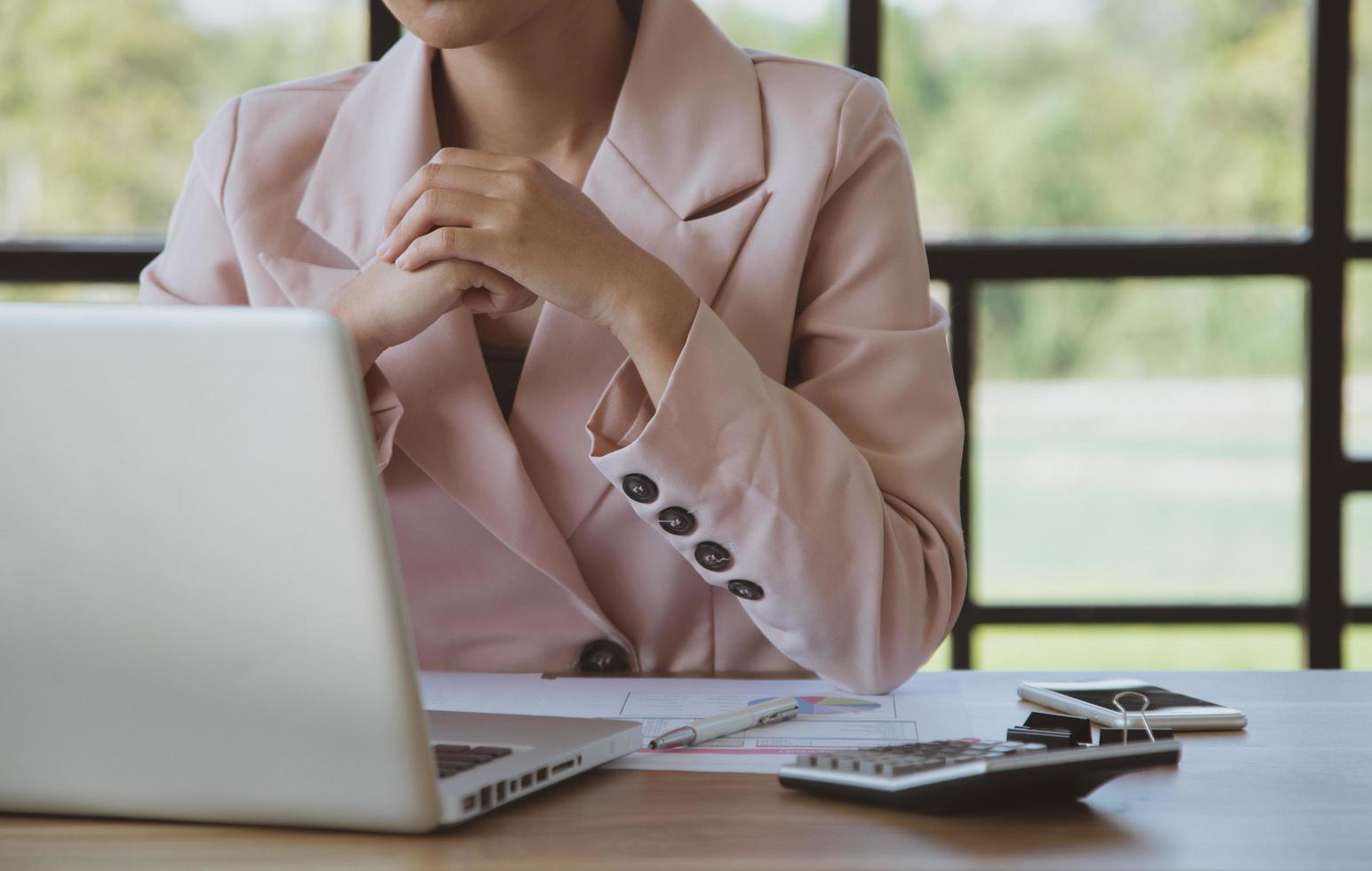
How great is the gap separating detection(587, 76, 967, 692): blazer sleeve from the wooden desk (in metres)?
0.27

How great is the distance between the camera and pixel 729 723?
96 centimetres

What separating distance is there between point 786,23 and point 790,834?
76.1 inches

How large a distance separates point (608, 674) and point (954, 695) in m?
0.28

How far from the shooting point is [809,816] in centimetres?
77

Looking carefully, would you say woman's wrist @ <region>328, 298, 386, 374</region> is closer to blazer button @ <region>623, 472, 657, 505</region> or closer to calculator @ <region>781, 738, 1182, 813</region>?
blazer button @ <region>623, 472, 657, 505</region>

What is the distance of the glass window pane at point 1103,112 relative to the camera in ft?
8.20

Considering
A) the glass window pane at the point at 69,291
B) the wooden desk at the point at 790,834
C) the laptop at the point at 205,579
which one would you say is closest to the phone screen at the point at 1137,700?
the wooden desk at the point at 790,834

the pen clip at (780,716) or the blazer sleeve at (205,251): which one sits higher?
the blazer sleeve at (205,251)

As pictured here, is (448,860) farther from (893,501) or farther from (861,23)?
(861,23)

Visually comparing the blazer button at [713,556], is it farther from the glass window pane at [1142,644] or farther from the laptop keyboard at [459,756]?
the glass window pane at [1142,644]

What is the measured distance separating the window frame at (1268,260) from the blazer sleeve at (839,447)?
121cm

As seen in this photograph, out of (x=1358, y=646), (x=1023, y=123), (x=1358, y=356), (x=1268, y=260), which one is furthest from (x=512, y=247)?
(x=1358, y=646)

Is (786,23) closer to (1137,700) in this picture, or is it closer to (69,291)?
(69,291)

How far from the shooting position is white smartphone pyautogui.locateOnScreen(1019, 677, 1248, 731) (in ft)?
3.22
